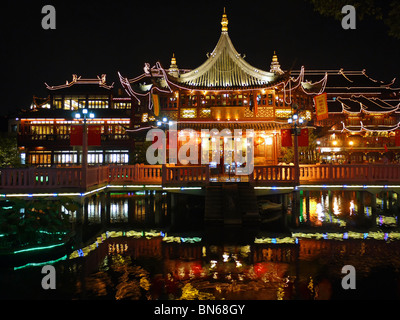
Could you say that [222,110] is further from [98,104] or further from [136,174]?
[98,104]

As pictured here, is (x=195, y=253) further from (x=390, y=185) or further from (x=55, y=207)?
(x=390, y=185)

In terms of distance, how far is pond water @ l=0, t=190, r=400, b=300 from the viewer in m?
7.10

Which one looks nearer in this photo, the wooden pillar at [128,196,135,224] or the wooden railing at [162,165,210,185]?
the wooden pillar at [128,196,135,224]

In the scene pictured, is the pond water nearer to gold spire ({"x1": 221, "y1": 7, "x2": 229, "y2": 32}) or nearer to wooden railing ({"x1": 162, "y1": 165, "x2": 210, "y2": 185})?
wooden railing ({"x1": 162, "y1": 165, "x2": 210, "y2": 185})

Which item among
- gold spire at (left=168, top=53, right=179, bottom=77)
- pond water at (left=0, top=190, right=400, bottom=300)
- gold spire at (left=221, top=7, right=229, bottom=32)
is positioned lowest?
pond water at (left=0, top=190, right=400, bottom=300)

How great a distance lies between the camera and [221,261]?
29.8ft

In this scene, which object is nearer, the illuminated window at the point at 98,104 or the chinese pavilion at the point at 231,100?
the chinese pavilion at the point at 231,100

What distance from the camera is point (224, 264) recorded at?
8812 mm

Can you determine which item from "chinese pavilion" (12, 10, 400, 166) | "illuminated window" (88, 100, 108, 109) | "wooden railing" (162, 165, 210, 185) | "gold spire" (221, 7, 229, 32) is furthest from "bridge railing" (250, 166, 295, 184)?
"illuminated window" (88, 100, 108, 109)

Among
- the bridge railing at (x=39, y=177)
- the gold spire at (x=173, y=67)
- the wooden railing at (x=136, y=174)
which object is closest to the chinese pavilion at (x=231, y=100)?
the gold spire at (x=173, y=67)

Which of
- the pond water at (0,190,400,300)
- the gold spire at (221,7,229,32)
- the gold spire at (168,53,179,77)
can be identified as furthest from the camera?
the gold spire at (168,53,179,77)

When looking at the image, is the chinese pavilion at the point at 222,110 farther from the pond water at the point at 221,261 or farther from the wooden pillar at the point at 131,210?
the pond water at the point at 221,261

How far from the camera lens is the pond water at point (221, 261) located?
7102 mm
